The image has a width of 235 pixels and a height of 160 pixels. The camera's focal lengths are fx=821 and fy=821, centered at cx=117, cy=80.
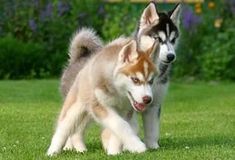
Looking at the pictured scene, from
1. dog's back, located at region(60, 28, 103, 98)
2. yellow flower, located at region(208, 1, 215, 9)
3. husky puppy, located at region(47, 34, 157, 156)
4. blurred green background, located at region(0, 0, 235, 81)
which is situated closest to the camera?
husky puppy, located at region(47, 34, 157, 156)

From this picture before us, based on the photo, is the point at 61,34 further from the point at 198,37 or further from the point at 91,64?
the point at 91,64

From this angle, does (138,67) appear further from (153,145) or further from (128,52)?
(153,145)

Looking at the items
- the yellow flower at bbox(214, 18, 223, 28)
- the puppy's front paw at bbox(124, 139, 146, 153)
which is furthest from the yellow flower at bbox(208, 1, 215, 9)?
the puppy's front paw at bbox(124, 139, 146, 153)

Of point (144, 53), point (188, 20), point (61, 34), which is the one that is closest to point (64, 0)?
point (61, 34)

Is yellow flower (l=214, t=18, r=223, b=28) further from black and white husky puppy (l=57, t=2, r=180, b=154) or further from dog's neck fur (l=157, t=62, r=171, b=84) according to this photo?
dog's neck fur (l=157, t=62, r=171, b=84)

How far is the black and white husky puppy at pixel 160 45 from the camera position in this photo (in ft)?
26.5

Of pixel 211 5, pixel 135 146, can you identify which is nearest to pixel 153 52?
pixel 135 146

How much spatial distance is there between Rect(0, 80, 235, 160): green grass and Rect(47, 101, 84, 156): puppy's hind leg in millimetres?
100

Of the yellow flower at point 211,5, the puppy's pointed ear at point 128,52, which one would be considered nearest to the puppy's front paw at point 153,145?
the puppy's pointed ear at point 128,52

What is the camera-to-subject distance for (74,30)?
17.2 meters

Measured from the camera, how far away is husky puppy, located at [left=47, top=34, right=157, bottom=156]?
23.5ft

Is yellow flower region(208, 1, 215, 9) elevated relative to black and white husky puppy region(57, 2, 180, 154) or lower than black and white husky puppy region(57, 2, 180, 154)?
lower

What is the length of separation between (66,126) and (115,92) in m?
0.64

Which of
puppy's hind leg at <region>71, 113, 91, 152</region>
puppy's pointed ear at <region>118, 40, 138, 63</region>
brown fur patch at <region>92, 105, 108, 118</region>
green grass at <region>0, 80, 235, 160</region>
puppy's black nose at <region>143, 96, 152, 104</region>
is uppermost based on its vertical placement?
puppy's pointed ear at <region>118, 40, 138, 63</region>
